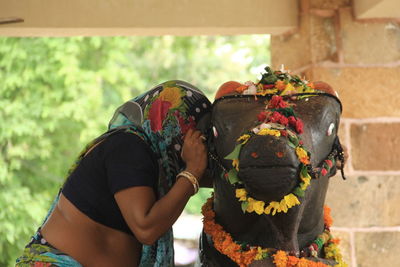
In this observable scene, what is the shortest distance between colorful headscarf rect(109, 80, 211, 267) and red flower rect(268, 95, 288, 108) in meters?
0.42

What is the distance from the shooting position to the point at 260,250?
2.17 m

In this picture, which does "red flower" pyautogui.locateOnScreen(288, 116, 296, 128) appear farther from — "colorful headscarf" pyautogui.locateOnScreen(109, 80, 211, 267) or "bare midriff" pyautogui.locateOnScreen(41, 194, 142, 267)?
"bare midriff" pyautogui.locateOnScreen(41, 194, 142, 267)

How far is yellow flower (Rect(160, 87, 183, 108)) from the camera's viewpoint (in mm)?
2537

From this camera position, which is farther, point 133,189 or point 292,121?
point 133,189

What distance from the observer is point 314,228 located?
234cm

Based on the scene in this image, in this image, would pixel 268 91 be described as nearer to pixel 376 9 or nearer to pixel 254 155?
pixel 254 155

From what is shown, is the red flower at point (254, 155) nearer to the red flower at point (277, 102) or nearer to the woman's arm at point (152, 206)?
Answer: the red flower at point (277, 102)

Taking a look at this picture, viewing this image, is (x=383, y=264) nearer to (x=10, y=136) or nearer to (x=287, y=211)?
(x=287, y=211)

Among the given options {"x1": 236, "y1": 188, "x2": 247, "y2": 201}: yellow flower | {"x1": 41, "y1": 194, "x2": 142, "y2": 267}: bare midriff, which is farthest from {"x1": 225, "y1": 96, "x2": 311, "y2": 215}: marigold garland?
{"x1": 41, "y1": 194, "x2": 142, "y2": 267}: bare midriff

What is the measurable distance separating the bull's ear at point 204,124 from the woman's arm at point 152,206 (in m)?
0.12

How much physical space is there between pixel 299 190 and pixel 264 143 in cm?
18

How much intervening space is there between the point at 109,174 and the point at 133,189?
0.13m

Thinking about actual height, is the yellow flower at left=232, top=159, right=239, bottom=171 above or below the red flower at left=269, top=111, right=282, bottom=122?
below

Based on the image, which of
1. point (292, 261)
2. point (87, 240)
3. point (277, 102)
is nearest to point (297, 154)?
point (277, 102)
